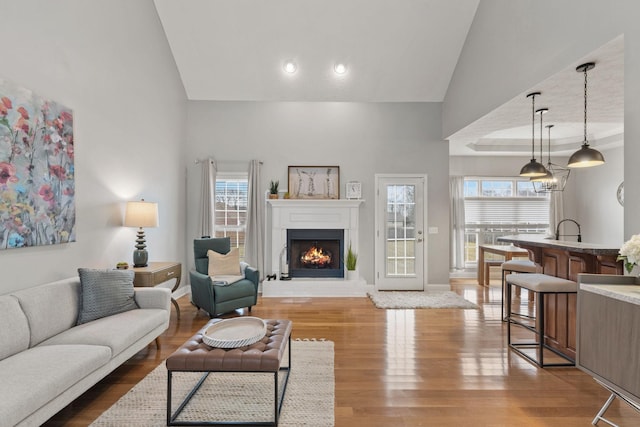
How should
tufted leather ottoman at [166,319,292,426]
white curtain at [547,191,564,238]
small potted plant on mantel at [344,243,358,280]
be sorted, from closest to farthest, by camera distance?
1. tufted leather ottoman at [166,319,292,426]
2. small potted plant on mantel at [344,243,358,280]
3. white curtain at [547,191,564,238]

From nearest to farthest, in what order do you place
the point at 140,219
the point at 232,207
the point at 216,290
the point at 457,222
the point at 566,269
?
the point at 566,269 → the point at 140,219 → the point at 216,290 → the point at 232,207 → the point at 457,222

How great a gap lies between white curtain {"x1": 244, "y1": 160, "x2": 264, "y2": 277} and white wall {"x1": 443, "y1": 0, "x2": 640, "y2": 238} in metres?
3.25

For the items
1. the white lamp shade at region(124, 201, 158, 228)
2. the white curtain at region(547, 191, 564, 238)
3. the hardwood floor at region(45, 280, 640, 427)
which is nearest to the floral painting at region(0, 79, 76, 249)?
the white lamp shade at region(124, 201, 158, 228)

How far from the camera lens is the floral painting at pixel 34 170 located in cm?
251

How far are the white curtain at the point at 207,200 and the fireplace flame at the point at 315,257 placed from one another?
1613 millimetres

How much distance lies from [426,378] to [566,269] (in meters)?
1.81

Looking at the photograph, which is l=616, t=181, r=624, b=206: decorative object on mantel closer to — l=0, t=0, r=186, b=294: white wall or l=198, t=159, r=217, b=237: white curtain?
l=198, t=159, r=217, b=237: white curtain

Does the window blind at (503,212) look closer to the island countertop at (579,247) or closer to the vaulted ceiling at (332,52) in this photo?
the vaulted ceiling at (332,52)

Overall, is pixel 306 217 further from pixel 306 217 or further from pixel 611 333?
pixel 611 333

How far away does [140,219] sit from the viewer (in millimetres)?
3889

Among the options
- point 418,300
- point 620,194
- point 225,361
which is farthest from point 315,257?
→ point 620,194

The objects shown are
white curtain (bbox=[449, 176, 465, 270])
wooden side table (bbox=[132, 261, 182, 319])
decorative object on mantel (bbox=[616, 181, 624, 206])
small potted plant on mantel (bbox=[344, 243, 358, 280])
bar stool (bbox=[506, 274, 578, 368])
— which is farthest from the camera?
white curtain (bbox=[449, 176, 465, 270])

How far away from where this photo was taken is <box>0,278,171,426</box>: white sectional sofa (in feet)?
5.88

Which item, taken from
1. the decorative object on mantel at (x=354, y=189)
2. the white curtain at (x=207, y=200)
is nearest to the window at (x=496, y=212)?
the decorative object on mantel at (x=354, y=189)
